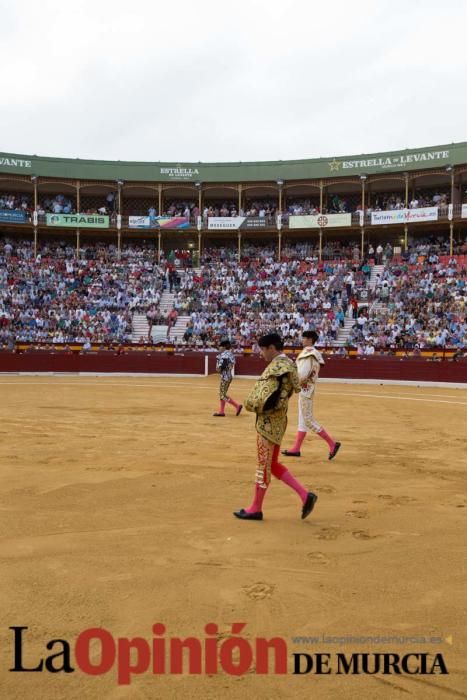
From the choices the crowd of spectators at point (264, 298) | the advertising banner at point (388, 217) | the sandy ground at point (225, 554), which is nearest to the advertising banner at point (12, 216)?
the crowd of spectators at point (264, 298)

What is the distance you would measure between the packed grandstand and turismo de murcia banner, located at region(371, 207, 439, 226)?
0.07 m

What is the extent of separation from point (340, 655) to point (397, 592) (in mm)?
703

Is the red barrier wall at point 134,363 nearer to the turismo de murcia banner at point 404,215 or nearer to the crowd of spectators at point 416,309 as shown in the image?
the crowd of spectators at point 416,309

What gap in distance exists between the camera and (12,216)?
3175 cm

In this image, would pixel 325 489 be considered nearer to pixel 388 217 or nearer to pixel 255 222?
pixel 388 217

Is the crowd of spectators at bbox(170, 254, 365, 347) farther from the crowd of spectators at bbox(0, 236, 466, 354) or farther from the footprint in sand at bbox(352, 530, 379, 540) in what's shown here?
the footprint in sand at bbox(352, 530, 379, 540)

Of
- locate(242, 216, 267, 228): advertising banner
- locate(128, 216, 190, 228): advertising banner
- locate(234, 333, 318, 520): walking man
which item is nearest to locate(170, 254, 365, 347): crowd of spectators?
locate(242, 216, 267, 228): advertising banner

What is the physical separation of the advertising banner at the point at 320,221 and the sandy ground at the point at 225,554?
83.0 ft

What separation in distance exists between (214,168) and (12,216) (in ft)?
38.4

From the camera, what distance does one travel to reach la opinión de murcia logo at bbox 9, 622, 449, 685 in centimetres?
234

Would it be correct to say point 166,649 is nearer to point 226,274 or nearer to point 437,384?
point 437,384

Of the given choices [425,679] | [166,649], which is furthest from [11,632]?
[425,679]

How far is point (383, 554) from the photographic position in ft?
11.6

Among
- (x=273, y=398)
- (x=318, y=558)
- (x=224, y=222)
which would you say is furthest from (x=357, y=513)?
(x=224, y=222)
